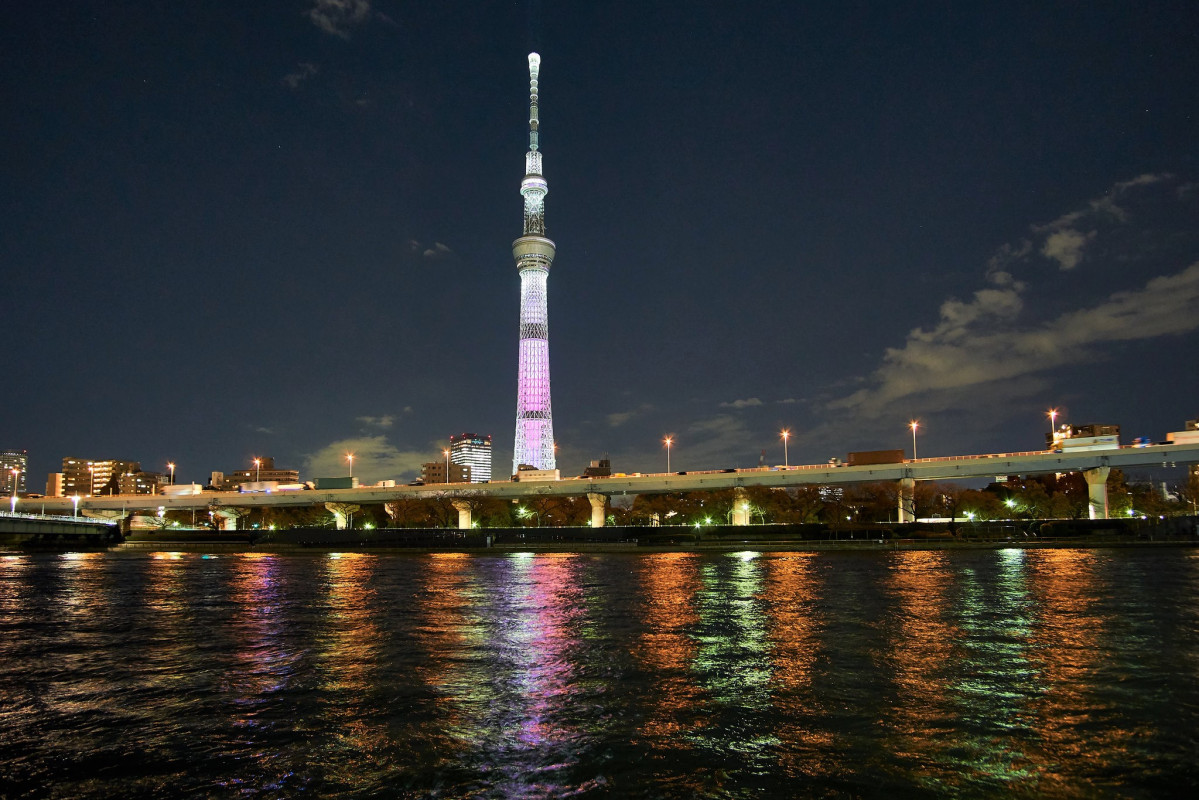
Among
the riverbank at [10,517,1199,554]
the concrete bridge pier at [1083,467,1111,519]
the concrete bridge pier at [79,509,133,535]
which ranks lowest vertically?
the riverbank at [10,517,1199,554]

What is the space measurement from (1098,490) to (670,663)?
4159 inches

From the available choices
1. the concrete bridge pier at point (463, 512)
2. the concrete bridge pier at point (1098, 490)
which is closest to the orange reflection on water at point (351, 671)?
the concrete bridge pier at point (463, 512)

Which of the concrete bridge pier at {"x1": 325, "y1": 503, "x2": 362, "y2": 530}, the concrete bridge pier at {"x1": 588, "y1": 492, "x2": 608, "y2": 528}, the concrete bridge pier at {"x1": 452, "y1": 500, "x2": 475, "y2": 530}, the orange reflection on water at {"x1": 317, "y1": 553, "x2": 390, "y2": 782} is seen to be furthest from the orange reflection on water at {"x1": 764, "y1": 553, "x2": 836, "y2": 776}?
the concrete bridge pier at {"x1": 325, "y1": 503, "x2": 362, "y2": 530}

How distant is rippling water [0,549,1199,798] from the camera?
10266 millimetres

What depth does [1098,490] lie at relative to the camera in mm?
101875

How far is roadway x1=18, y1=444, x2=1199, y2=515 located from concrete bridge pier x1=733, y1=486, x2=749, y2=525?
2.25 metres

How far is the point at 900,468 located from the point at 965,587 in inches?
2914

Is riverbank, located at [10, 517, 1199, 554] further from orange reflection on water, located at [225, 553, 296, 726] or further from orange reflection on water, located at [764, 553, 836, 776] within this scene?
orange reflection on water, located at [225, 553, 296, 726]

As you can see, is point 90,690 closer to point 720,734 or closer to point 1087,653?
point 720,734

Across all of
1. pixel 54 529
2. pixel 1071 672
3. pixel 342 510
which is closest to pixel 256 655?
pixel 1071 672

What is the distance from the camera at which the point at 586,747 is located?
1166 cm

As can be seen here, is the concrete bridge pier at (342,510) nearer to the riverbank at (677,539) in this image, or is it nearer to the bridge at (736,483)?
the bridge at (736,483)

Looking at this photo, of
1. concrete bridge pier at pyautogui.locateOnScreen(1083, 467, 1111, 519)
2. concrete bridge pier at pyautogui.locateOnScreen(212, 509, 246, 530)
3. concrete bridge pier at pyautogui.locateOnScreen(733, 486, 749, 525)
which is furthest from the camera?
concrete bridge pier at pyautogui.locateOnScreen(212, 509, 246, 530)

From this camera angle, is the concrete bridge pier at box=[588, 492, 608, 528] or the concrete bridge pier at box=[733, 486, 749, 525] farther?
the concrete bridge pier at box=[588, 492, 608, 528]
